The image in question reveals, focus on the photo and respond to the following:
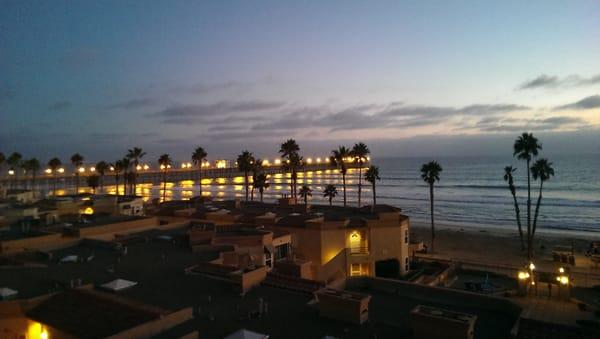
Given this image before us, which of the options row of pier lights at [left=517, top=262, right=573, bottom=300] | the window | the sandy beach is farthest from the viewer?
the sandy beach

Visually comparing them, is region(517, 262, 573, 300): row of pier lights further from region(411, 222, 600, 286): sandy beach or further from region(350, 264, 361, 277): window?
region(350, 264, 361, 277): window

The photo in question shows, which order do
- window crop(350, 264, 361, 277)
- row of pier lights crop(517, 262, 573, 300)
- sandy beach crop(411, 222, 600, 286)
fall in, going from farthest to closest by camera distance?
1. sandy beach crop(411, 222, 600, 286)
2. window crop(350, 264, 361, 277)
3. row of pier lights crop(517, 262, 573, 300)

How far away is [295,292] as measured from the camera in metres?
17.6

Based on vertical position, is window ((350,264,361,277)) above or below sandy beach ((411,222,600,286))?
above

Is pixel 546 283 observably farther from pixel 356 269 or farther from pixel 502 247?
pixel 502 247

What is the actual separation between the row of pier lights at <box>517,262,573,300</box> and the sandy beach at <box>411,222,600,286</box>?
20.4ft

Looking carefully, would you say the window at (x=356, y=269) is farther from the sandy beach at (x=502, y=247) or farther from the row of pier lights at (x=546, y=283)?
the sandy beach at (x=502, y=247)

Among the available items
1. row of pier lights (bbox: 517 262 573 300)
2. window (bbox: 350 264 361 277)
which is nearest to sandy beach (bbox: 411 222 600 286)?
row of pier lights (bbox: 517 262 573 300)

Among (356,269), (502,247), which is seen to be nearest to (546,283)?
(356,269)

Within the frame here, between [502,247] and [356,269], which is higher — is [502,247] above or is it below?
below

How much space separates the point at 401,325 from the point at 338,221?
52.9 ft

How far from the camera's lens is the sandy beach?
36.1 metres

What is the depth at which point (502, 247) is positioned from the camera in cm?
4766

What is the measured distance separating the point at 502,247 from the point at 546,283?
→ 20085 millimetres
